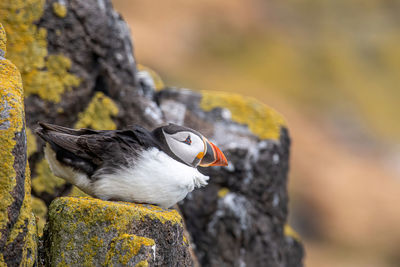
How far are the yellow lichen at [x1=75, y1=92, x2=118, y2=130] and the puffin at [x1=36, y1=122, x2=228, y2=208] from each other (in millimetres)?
1965

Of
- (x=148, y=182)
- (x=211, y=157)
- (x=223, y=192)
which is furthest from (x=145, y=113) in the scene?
(x=148, y=182)

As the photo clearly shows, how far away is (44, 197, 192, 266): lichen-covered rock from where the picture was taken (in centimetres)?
330

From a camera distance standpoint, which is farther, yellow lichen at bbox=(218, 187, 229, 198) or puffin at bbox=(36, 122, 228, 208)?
yellow lichen at bbox=(218, 187, 229, 198)

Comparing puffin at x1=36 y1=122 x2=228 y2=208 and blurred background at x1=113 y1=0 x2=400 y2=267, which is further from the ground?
puffin at x1=36 y1=122 x2=228 y2=208

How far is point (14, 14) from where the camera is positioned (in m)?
5.59

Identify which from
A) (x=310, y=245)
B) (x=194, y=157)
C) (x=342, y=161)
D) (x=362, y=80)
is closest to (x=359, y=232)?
(x=310, y=245)

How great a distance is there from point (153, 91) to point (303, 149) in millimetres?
9624

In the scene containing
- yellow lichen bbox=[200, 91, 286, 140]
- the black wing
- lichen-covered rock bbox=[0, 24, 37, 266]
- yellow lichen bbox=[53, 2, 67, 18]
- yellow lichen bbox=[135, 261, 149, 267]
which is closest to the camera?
lichen-covered rock bbox=[0, 24, 37, 266]

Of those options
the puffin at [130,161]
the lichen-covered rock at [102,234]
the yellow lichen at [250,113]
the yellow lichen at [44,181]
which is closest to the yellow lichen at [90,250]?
the lichen-covered rock at [102,234]

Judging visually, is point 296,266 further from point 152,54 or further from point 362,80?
point 362,80

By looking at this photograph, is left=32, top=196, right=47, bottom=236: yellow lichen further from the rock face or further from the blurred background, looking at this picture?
the blurred background

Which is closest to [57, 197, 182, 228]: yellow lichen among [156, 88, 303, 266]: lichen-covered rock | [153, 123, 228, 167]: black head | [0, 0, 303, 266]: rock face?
[153, 123, 228, 167]: black head

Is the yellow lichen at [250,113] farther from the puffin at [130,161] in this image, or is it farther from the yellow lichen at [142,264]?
the yellow lichen at [142,264]

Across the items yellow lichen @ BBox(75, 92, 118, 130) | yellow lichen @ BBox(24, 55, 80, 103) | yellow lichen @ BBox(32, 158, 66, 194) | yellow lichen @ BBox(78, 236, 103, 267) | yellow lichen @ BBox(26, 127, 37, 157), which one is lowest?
yellow lichen @ BBox(32, 158, 66, 194)
